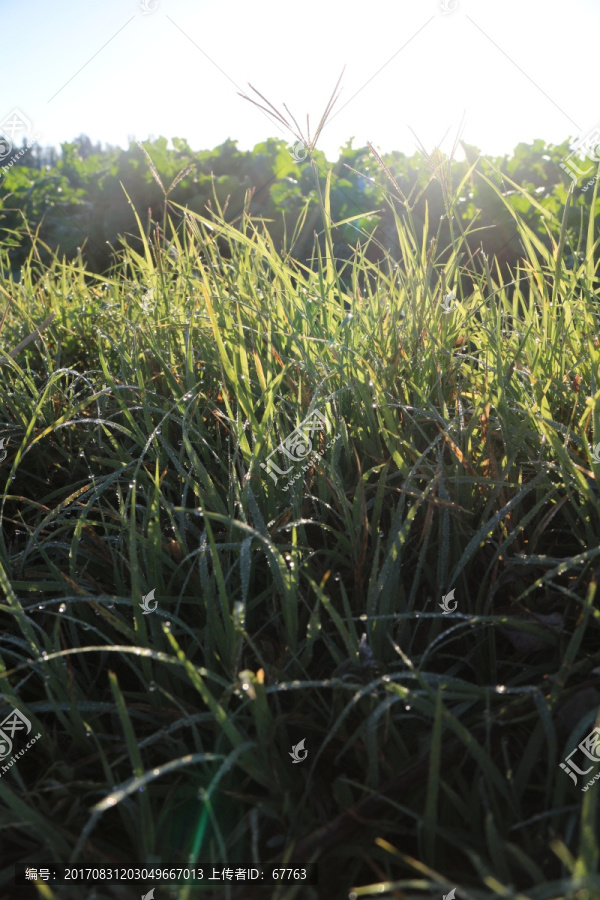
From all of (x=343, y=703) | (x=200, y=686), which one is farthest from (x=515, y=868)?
(x=200, y=686)

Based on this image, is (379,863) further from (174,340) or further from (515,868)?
→ (174,340)

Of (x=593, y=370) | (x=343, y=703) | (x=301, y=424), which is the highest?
(x=593, y=370)

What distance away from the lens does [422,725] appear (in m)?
0.93

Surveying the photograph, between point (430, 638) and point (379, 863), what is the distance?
1.02 feet

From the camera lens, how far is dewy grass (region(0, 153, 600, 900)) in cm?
79
